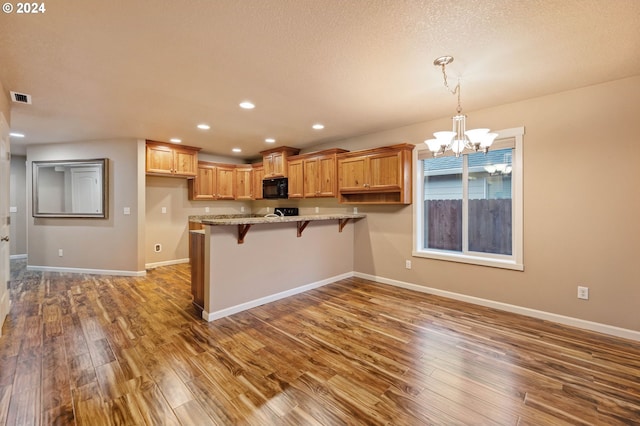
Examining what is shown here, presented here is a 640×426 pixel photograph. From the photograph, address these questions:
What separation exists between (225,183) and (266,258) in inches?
137

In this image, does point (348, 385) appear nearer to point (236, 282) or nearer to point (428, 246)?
point (236, 282)

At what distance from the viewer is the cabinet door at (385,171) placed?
409 cm

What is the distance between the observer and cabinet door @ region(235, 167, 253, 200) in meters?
6.69

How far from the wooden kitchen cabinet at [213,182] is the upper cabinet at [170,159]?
13.8 inches

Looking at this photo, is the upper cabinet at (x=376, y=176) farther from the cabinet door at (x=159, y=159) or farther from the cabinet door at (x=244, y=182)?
Result: the cabinet door at (x=159, y=159)

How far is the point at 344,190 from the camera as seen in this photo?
15.4 ft

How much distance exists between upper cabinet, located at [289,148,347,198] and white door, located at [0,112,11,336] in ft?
12.4

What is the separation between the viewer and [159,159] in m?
5.26

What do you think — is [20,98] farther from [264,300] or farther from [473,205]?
[473,205]

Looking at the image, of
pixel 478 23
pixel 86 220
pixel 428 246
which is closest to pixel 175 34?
pixel 478 23

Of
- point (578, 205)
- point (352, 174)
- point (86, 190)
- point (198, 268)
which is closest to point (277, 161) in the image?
point (352, 174)

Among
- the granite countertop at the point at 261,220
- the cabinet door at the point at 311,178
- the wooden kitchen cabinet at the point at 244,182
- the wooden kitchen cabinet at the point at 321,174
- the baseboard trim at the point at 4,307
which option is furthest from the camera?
the wooden kitchen cabinet at the point at 244,182

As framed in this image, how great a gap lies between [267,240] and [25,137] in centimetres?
467

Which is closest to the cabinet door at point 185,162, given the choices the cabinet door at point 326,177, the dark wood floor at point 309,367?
the cabinet door at point 326,177
